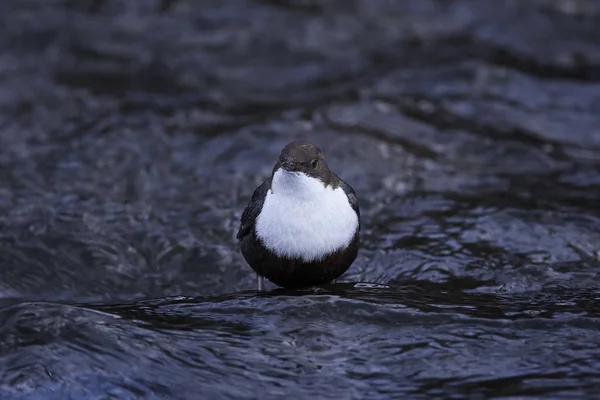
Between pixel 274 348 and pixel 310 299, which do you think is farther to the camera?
pixel 310 299

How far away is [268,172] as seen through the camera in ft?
26.7

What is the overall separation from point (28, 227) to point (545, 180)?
4.30 metres

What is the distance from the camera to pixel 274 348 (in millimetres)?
4570

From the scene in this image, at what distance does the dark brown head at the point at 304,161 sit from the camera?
509cm

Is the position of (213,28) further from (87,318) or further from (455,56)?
(87,318)

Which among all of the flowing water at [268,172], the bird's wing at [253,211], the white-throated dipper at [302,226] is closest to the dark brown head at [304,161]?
the white-throated dipper at [302,226]

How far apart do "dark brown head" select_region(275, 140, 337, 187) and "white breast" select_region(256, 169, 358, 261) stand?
0.04m

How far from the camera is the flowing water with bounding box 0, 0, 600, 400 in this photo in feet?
14.5

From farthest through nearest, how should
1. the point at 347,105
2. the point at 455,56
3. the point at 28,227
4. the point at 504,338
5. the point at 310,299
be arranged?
the point at 455,56
the point at 347,105
the point at 28,227
the point at 310,299
the point at 504,338

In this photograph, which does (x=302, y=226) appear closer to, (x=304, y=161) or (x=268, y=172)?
(x=304, y=161)

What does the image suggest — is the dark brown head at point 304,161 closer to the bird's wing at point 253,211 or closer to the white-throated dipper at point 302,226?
the white-throated dipper at point 302,226

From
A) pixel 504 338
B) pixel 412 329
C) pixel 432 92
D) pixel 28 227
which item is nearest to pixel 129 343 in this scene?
pixel 412 329

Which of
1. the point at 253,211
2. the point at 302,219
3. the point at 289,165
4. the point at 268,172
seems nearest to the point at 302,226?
the point at 302,219

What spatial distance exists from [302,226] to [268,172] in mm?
3143
